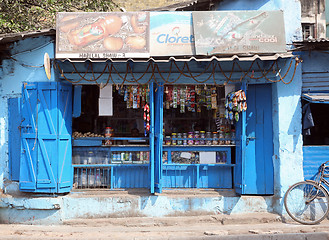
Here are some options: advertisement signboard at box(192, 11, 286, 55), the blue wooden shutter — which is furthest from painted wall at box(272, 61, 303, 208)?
the blue wooden shutter

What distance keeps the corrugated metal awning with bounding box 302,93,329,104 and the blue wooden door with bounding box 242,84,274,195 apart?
780mm

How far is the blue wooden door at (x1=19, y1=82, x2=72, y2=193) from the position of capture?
700 cm

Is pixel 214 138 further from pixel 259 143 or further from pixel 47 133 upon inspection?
pixel 47 133

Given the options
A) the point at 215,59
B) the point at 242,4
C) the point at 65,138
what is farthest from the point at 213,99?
the point at 65,138

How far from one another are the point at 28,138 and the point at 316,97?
6.38 m

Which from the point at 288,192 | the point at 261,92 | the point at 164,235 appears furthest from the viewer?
the point at 261,92

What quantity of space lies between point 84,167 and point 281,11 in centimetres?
576

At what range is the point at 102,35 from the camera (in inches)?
275

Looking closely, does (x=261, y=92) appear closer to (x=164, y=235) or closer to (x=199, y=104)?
(x=199, y=104)

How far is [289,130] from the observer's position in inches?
283

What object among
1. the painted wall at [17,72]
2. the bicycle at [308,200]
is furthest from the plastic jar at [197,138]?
the painted wall at [17,72]

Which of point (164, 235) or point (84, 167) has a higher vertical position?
point (84, 167)

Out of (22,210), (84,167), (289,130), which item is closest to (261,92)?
(289,130)

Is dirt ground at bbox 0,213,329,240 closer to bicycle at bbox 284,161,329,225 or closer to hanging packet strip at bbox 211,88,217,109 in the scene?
bicycle at bbox 284,161,329,225
